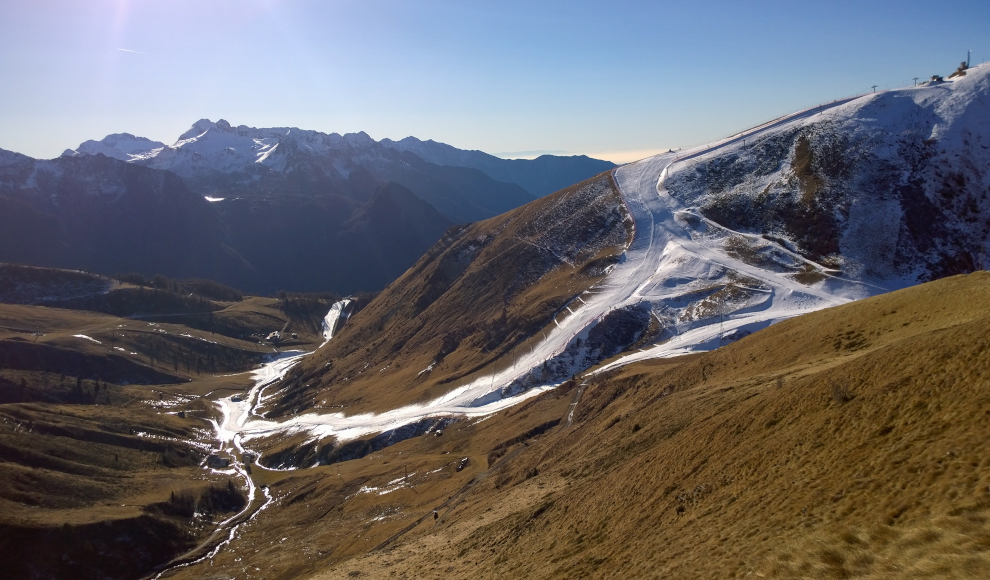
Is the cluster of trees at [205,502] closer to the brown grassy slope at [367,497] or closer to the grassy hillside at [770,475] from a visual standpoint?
the brown grassy slope at [367,497]

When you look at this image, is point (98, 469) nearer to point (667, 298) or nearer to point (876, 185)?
point (667, 298)

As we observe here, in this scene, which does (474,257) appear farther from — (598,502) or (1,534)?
(598,502)

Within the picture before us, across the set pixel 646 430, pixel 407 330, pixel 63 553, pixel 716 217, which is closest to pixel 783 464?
pixel 646 430

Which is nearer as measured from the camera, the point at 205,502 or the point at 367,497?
the point at 367,497

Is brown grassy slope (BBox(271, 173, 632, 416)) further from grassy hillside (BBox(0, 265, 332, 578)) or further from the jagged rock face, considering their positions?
grassy hillside (BBox(0, 265, 332, 578))

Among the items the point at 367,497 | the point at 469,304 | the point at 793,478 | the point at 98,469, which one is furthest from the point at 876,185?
the point at 98,469

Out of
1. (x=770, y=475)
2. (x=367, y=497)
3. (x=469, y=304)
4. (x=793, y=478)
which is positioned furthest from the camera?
(x=469, y=304)

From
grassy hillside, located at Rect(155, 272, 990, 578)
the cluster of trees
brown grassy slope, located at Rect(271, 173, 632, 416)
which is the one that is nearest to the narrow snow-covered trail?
brown grassy slope, located at Rect(271, 173, 632, 416)
